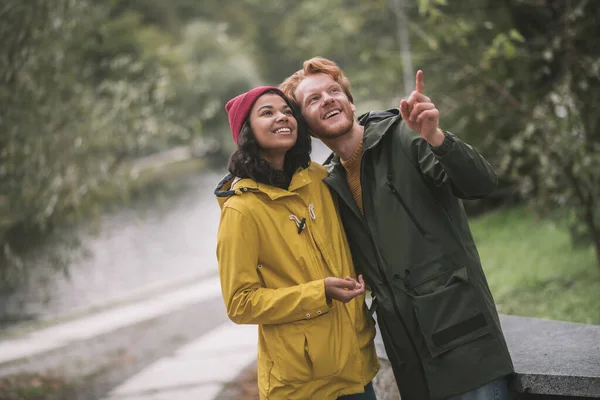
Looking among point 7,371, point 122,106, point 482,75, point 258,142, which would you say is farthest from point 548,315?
point 122,106

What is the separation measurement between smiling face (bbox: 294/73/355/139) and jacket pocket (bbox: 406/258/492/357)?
74 cm

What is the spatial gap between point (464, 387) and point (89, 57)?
8.04 meters

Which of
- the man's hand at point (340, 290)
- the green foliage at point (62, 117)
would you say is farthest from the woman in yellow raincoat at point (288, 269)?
the green foliage at point (62, 117)

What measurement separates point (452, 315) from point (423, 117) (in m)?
0.72

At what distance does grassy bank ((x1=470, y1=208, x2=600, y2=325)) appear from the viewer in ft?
19.1

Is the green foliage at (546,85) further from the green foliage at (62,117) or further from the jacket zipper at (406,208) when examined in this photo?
the green foliage at (62,117)

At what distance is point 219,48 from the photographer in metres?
30.6

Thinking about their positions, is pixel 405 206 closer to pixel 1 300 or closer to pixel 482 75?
pixel 482 75

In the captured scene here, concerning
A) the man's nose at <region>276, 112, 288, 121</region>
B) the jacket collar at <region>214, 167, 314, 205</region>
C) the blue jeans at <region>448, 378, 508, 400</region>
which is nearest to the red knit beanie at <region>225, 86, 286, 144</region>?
the man's nose at <region>276, 112, 288, 121</region>

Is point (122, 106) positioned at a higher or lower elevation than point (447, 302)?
higher

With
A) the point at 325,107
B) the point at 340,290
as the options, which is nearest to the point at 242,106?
the point at 325,107

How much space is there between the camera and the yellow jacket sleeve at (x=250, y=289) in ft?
7.89

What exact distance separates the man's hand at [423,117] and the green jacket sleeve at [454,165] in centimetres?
4

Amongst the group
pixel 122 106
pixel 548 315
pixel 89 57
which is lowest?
pixel 548 315
